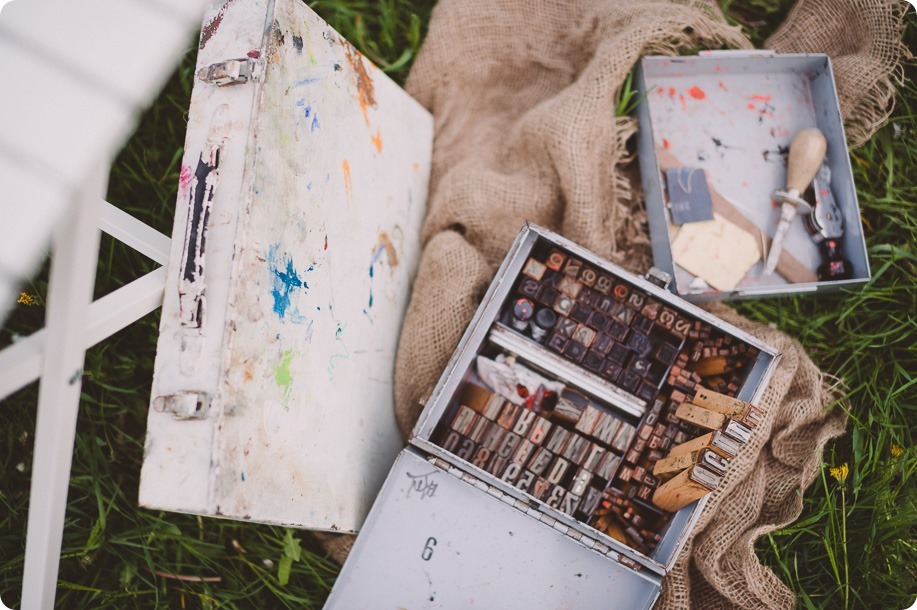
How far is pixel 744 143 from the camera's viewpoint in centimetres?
262

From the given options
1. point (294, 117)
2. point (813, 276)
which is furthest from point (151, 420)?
point (813, 276)

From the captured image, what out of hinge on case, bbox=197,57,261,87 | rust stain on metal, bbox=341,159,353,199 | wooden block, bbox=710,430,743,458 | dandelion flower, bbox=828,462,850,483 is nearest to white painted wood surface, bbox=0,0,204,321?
hinge on case, bbox=197,57,261,87

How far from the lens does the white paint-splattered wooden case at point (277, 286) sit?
4.95 ft

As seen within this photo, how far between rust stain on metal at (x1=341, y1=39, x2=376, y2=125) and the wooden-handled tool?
62.4 inches

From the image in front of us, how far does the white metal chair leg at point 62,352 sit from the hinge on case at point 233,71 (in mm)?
386

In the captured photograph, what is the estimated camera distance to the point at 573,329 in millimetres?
2211

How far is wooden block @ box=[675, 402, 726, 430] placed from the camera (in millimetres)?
1958

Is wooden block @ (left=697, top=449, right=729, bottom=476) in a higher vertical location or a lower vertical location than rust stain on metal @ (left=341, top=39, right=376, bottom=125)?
lower

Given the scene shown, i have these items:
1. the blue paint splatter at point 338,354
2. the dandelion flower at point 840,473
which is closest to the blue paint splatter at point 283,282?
the blue paint splatter at point 338,354

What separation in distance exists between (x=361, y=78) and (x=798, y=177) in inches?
66.1

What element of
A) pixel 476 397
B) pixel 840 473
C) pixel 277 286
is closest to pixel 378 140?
pixel 277 286

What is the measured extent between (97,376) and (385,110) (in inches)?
58.5

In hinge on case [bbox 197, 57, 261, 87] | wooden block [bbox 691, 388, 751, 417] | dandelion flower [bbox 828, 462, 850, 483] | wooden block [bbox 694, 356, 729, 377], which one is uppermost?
hinge on case [bbox 197, 57, 261, 87]

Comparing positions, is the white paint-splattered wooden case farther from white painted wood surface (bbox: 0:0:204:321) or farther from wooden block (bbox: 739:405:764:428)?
wooden block (bbox: 739:405:764:428)
